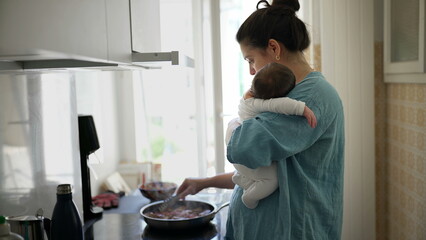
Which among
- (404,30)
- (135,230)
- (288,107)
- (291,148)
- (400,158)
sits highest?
(404,30)

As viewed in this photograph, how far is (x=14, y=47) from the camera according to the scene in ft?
2.23

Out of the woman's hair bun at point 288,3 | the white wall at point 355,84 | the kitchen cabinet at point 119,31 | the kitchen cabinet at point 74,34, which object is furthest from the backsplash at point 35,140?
the white wall at point 355,84

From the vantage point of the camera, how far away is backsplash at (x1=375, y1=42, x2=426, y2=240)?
81.5 inches

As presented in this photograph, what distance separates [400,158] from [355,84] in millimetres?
552

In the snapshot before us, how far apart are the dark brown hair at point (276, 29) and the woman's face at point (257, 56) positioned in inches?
0.6

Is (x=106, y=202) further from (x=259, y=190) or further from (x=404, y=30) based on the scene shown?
(x=404, y=30)

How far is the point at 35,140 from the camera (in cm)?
149

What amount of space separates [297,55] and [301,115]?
0.81 feet

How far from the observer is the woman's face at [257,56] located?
1.38 meters

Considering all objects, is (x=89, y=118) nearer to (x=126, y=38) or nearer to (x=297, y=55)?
(x=126, y=38)

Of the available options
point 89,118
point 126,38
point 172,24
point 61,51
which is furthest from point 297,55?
point 172,24

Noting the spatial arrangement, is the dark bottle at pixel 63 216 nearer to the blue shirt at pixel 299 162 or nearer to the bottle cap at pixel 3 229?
the bottle cap at pixel 3 229

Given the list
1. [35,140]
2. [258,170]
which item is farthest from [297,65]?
[35,140]

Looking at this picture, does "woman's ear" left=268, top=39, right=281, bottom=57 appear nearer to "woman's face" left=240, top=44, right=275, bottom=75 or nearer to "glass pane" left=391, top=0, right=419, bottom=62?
"woman's face" left=240, top=44, right=275, bottom=75
